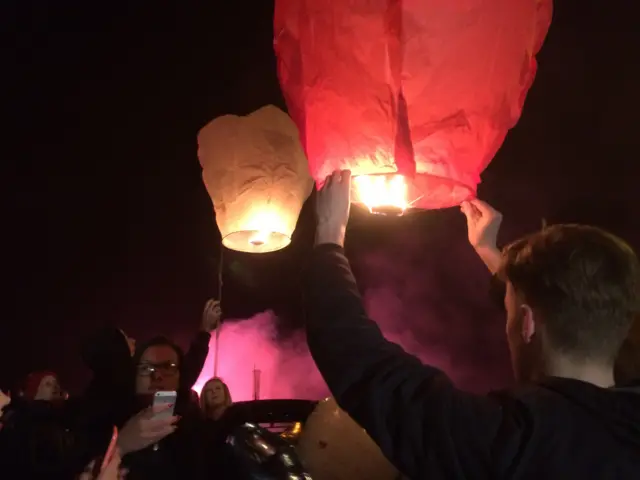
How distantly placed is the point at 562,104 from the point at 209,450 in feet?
10.4

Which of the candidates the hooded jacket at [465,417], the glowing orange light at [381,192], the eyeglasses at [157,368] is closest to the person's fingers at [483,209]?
the glowing orange light at [381,192]

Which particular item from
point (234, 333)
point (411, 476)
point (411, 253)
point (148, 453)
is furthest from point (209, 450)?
point (234, 333)

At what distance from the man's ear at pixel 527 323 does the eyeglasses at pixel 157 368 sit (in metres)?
1.92

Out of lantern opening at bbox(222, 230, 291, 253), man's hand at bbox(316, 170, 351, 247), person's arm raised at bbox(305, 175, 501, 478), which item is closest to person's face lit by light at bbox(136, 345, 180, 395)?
lantern opening at bbox(222, 230, 291, 253)

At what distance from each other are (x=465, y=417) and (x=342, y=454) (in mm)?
956

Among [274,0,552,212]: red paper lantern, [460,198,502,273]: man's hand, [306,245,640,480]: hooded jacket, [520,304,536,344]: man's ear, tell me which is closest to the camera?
[306,245,640,480]: hooded jacket

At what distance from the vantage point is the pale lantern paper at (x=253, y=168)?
90.8 inches

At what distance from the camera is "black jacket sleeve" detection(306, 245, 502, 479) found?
0.92m

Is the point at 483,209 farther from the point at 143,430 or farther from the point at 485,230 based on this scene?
the point at 143,430

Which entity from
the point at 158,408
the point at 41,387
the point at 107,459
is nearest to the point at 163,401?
the point at 158,408

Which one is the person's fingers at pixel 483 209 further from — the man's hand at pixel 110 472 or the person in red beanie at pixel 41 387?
the person in red beanie at pixel 41 387

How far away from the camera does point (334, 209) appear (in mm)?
1234

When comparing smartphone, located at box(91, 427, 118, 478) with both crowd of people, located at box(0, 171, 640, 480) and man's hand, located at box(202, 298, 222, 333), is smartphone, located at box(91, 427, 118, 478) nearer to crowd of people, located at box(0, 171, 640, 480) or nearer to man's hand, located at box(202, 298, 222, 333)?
crowd of people, located at box(0, 171, 640, 480)

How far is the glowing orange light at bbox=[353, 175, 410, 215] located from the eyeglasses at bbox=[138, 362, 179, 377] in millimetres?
1454
